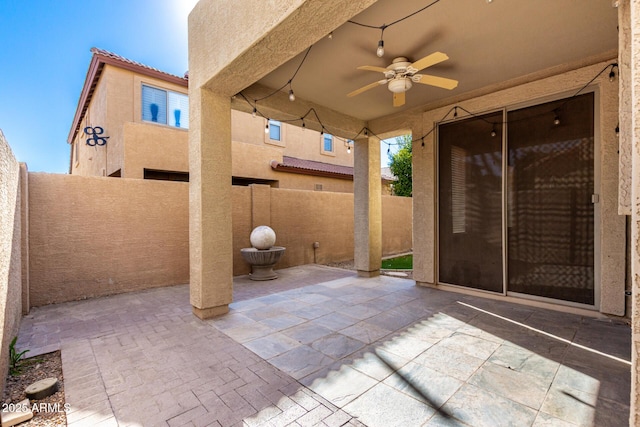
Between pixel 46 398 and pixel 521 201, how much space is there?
6.48 metres

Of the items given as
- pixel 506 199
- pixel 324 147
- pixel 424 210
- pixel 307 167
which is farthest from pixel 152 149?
pixel 324 147

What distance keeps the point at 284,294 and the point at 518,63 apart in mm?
5486

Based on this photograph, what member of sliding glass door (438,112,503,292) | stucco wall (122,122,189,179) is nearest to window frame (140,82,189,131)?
stucco wall (122,122,189,179)

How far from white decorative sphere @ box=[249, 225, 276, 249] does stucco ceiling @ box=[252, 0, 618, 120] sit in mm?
3442

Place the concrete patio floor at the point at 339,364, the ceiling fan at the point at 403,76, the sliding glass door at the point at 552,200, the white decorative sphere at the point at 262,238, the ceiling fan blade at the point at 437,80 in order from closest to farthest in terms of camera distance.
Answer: the concrete patio floor at the point at 339,364 → the ceiling fan at the point at 403,76 → the ceiling fan blade at the point at 437,80 → the sliding glass door at the point at 552,200 → the white decorative sphere at the point at 262,238

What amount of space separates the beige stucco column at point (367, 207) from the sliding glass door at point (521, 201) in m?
1.64

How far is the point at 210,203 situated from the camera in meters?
4.44

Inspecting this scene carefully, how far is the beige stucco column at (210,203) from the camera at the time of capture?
14.3ft

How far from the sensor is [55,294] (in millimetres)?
5371

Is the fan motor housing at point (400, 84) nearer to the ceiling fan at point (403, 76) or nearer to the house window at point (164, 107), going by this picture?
the ceiling fan at point (403, 76)

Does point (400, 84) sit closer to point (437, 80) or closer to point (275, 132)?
point (437, 80)

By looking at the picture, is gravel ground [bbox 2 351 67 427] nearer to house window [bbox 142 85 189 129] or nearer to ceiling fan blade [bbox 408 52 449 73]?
ceiling fan blade [bbox 408 52 449 73]

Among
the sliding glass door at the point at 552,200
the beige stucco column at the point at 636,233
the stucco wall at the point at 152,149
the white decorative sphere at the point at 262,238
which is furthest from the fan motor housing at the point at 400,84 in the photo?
the stucco wall at the point at 152,149

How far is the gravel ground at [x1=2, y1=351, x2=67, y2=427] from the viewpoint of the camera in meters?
2.32
